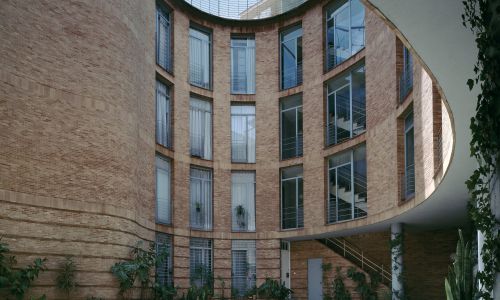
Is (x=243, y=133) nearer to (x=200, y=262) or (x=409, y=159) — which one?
(x=200, y=262)

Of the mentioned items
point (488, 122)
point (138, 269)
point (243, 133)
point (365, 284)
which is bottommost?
point (365, 284)

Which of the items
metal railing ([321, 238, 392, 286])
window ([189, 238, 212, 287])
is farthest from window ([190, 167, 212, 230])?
metal railing ([321, 238, 392, 286])

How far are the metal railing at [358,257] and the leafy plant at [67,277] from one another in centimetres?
1145

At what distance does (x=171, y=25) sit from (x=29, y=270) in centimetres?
1245

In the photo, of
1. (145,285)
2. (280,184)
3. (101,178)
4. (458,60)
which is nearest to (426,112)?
(458,60)

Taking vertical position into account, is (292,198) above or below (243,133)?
below

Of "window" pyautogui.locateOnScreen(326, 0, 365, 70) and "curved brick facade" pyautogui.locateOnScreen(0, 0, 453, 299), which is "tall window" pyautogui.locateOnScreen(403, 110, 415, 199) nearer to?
"curved brick facade" pyautogui.locateOnScreen(0, 0, 453, 299)

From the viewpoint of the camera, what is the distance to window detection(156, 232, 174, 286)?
70.1ft

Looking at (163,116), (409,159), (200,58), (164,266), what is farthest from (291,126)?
(409,159)

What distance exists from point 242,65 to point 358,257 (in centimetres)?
888

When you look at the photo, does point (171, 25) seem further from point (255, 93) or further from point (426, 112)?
point (426, 112)

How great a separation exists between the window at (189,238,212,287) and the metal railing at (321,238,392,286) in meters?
4.50

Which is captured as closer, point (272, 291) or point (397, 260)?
point (397, 260)

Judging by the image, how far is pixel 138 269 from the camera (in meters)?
16.9
